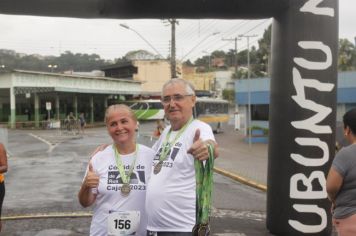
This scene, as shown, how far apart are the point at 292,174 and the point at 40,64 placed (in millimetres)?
90134

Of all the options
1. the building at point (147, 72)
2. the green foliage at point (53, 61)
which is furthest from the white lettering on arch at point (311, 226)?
the green foliage at point (53, 61)

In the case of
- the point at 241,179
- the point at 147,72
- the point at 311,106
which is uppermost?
the point at 147,72

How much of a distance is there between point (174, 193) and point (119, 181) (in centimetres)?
39

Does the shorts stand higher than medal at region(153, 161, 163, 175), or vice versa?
medal at region(153, 161, 163, 175)

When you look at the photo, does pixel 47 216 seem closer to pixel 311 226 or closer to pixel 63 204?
pixel 63 204

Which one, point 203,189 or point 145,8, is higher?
point 145,8

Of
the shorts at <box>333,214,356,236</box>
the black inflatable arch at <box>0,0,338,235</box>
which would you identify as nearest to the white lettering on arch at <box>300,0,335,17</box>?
the black inflatable arch at <box>0,0,338,235</box>

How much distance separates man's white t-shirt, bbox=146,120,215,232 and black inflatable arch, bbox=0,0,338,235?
3263 millimetres

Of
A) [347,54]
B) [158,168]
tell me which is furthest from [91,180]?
[347,54]

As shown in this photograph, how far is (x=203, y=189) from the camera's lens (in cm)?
373

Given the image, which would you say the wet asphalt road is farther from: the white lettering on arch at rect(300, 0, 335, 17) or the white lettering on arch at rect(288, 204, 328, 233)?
the white lettering on arch at rect(300, 0, 335, 17)

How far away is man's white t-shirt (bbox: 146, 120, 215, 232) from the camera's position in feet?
12.1

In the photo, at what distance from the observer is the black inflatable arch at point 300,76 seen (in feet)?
21.9

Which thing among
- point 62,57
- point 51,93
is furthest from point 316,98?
point 62,57
